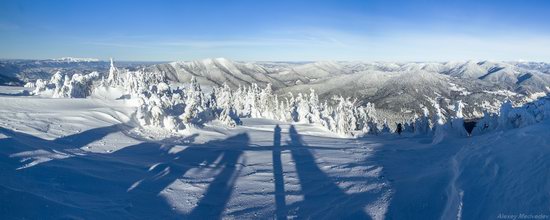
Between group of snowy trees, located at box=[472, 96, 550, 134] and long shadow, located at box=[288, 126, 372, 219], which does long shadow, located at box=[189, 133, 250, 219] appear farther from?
group of snowy trees, located at box=[472, 96, 550, 134]

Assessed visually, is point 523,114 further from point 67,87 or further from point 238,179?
point 67,87

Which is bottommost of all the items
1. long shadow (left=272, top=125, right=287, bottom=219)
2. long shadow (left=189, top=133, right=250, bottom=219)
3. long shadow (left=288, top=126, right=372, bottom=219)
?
long shadow (left=189, top=133, right=250, bottom=219)

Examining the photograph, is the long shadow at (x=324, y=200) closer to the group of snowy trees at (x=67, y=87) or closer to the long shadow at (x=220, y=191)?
the long shadow at (x=220, y=191)

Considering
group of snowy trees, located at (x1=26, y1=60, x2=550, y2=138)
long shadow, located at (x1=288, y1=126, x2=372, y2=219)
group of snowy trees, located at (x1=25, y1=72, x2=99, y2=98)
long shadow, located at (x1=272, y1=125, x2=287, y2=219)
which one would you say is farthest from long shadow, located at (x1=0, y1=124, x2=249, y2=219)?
group of snowy trees, located at (x1=25, y1=72, x2=99, y2=98)

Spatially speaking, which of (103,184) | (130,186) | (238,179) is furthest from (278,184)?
(103,184)

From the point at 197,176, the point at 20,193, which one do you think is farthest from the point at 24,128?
the point at 20,193

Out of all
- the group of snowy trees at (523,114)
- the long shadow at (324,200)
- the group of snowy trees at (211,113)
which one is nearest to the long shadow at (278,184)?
the long shadow at (324,200)

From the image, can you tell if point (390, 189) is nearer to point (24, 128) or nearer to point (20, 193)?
point (20, 193)
